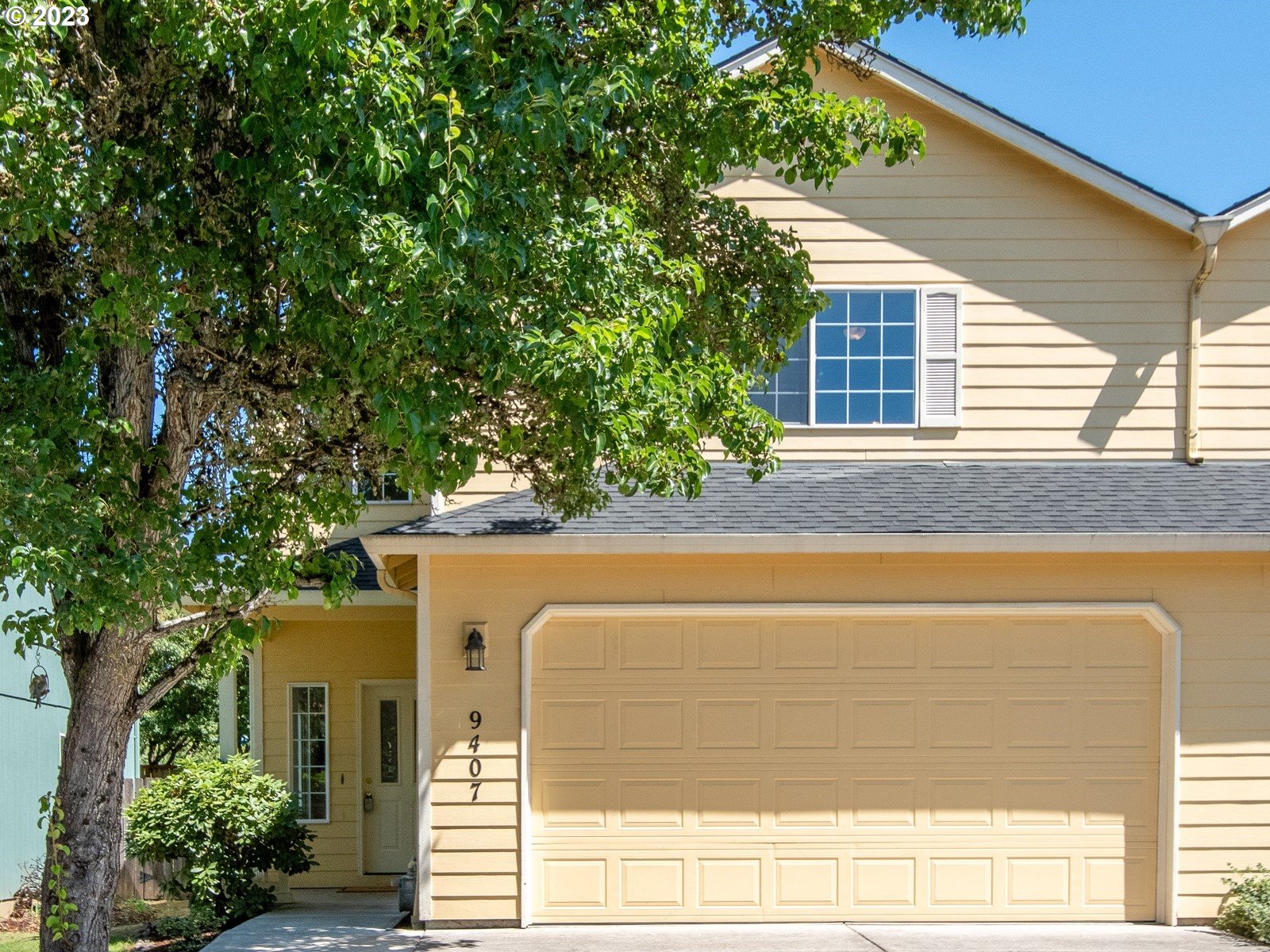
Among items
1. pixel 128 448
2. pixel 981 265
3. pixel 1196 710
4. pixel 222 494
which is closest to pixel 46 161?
pixel 128 448

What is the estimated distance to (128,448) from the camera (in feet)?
21.9

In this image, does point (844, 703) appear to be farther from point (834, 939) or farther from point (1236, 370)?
point (1236, 370)

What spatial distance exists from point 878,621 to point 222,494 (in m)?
5.19

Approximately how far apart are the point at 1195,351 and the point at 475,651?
699cm

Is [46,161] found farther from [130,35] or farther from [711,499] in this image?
[711,499]

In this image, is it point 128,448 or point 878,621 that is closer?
point 128,448

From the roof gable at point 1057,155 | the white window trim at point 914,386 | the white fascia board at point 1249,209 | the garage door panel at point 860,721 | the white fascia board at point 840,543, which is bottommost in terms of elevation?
the garage door panel at point 860,721

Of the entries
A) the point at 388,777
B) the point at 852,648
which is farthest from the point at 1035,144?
the point at 388,777

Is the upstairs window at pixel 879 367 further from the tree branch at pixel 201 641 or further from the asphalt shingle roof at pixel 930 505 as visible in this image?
the tree branch at pixel 201 641

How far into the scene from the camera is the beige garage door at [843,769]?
9102 millimetres

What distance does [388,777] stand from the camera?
40.2 feet

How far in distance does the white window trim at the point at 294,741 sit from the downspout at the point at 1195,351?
29.3 feet

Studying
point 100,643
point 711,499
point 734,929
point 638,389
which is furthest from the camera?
point 711,499

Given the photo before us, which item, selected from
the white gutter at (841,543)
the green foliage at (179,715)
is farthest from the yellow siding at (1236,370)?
the green foliage at (179,715)
